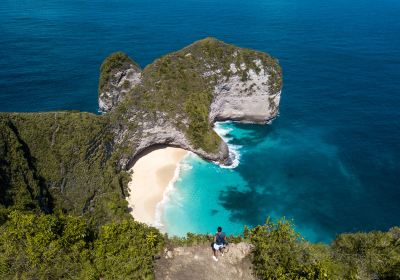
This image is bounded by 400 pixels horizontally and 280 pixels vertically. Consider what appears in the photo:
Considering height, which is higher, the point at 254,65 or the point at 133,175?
the point at 254,65

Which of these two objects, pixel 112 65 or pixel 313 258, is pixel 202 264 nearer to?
pixel 313 258

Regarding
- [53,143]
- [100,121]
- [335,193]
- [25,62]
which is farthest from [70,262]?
[25,62]

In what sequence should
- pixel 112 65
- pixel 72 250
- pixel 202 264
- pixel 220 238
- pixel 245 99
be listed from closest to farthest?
pixel 220 238 → pixel 202 264 → pixel 72 250 → pixel 112 65 → pixel 245 99

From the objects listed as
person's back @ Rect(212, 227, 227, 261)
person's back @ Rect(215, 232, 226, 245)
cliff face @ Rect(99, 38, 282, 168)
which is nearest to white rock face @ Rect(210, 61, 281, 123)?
cliff face @ Rect(99, 38, 282, 168)

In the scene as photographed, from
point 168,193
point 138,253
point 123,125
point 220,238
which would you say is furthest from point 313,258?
point 123,125

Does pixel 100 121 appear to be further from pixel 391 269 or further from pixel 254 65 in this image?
pixel 391 269

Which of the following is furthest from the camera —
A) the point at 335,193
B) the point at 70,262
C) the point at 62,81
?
the point at 62,81
